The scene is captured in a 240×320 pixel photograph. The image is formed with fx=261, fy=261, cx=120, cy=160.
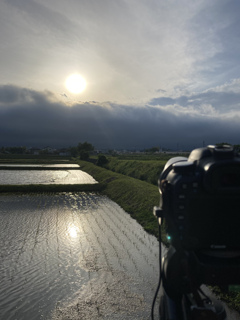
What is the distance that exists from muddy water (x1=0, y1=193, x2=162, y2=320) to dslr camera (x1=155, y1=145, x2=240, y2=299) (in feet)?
9.07

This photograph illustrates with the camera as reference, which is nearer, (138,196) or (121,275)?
(121,275)

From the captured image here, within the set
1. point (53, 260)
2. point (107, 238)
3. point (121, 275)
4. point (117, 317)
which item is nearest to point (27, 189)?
point (107, 238)

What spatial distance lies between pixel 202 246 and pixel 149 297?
342 centimetres

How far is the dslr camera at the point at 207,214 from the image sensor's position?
2014 millimetres

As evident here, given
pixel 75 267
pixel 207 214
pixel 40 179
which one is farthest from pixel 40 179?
pixel 207 214

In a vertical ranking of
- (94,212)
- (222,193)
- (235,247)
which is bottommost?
(94,212)

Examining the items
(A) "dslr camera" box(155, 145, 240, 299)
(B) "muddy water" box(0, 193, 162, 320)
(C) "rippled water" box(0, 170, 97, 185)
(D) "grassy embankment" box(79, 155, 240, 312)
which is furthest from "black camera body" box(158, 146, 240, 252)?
(C) "rippled water" box(0, 170, 97, 185)

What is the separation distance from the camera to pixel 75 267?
633 centimetres

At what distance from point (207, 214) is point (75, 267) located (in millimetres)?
5126

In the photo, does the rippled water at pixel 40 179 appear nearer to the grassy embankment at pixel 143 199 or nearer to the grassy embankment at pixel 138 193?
the grassy embankment at pixel 138 193

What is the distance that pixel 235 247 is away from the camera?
215cm

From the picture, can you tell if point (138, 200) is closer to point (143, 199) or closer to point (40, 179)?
point (143, 199)

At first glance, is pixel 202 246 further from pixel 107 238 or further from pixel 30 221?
pixel 30 221

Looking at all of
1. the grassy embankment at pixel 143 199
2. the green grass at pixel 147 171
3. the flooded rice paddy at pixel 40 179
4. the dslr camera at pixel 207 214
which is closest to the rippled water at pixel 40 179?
the flooded rice paddy at pixel 40 179
